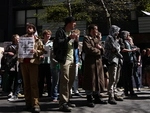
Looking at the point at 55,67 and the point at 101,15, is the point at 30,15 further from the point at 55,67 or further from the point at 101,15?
the point at 55,67

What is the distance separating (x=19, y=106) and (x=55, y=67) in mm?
1361

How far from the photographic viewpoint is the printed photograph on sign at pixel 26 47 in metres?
6.09

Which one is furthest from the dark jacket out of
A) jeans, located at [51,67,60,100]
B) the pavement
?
jeans, located at [51,67,60,100]

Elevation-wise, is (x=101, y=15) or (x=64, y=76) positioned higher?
(x=101, y=15)

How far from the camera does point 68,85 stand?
6293mm

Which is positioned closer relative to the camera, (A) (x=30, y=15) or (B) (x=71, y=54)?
(B) (x=71, y=54)

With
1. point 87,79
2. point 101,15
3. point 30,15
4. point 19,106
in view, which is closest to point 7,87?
point 19,106

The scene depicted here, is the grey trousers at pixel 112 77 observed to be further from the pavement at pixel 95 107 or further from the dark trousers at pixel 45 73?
the dark trousers at pixel 45 73

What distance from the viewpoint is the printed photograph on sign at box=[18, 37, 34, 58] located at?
6094mm

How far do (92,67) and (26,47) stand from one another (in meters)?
1.65

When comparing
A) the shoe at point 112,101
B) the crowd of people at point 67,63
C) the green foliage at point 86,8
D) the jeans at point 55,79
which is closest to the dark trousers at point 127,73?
the crowd of people at point 67,63

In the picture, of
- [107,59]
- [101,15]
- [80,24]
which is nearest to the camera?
[107,59]

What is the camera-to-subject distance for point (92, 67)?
22.0 ft

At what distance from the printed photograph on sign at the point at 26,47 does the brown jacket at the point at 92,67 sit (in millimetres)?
1333
